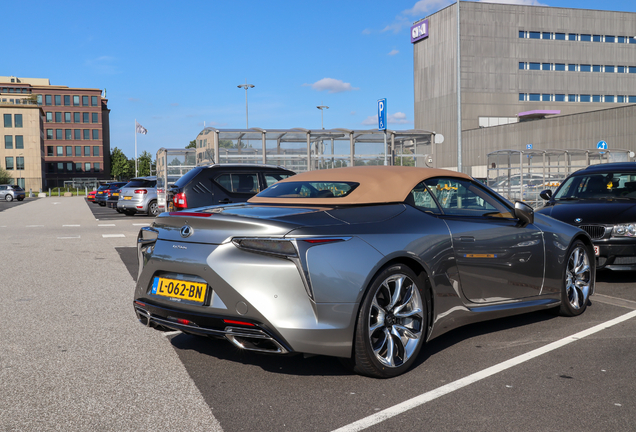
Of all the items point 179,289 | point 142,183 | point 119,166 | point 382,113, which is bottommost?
point 179,289

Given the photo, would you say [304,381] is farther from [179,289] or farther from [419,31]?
[419,31]

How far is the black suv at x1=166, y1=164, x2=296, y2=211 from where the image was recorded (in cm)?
1196

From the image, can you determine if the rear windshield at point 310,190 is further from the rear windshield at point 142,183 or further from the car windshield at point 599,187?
the rear windshield at point 142,183

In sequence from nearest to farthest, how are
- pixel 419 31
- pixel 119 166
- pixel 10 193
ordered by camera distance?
1. pixel 10 193
2. pixel 419 31
3. pixel 119 166

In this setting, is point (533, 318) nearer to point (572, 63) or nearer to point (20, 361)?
point (20, 361)

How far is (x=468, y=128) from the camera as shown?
217 ft

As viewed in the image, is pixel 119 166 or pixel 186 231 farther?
pixel 119 166

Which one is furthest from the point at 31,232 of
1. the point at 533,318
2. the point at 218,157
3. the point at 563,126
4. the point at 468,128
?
the point at 468,128

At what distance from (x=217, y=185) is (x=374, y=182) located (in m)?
7.87

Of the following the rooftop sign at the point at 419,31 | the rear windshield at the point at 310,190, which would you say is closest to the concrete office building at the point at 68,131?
the rooftop sign at the point at 419,31

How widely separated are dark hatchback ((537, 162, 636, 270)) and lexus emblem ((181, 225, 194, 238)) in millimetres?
5128

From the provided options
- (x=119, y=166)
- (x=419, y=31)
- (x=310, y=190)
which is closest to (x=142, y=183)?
(x=310, y=190)

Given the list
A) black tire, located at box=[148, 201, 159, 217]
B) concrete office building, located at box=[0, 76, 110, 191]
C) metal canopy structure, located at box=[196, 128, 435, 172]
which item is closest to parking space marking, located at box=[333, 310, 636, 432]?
metal canopy structure, located at box=[196, 128, 435, 172]

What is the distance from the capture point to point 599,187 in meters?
Answer: 8.64
